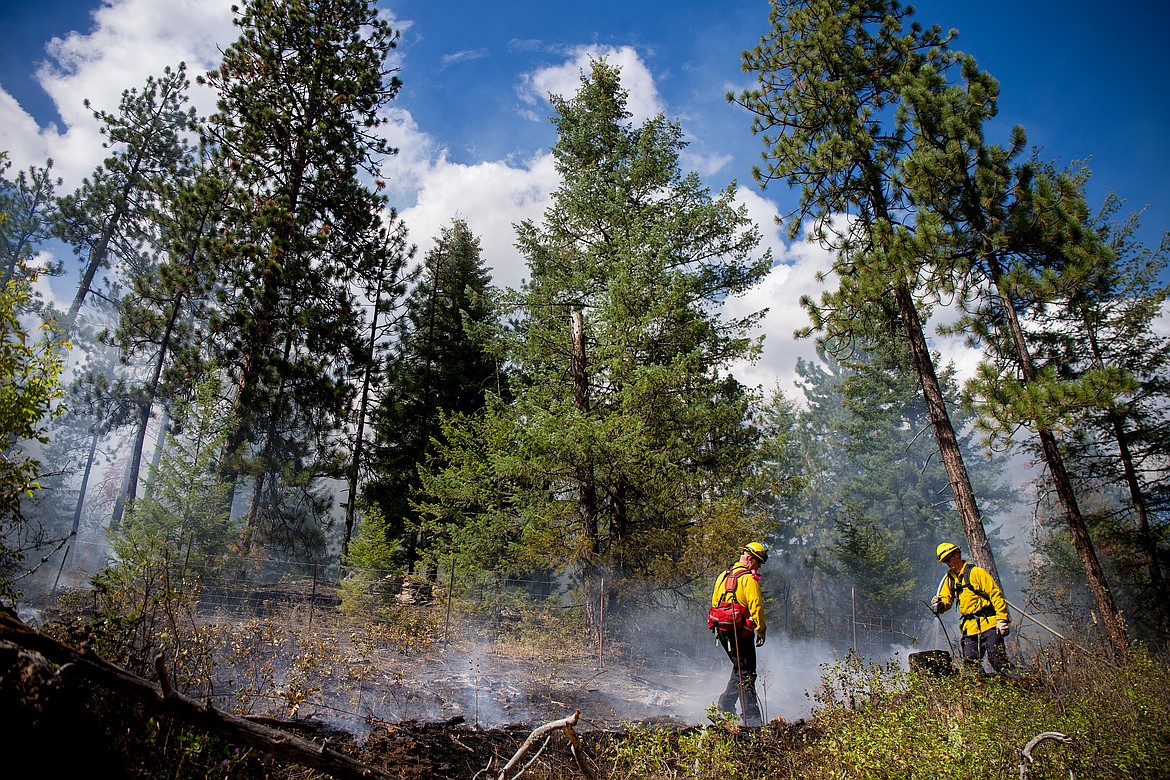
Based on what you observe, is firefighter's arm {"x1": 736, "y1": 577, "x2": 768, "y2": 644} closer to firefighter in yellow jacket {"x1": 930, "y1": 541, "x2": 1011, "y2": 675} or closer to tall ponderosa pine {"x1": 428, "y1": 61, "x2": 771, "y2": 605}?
firefighter in yellow jacket {"x1": 930, "y1": 541, "x2": 1011, "y2": 675}

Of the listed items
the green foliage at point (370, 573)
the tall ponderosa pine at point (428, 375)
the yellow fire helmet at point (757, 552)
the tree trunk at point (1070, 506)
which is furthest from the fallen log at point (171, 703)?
the tall ponderosa pine at point (428, 375)

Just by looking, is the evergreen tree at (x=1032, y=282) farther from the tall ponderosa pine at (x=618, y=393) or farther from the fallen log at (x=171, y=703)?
the fallen log at (x=171, y=703)

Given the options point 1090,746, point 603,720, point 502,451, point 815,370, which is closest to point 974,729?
point 1090,746

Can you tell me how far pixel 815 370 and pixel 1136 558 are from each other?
32.6 meters

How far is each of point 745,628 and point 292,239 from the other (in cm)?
1539

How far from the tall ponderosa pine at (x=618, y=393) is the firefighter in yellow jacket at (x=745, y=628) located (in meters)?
4.28

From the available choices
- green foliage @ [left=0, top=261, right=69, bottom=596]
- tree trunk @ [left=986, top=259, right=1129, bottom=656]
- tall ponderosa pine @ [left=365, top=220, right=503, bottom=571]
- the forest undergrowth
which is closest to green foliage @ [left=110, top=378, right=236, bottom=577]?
tall ponderosa pine @ [left=365, top=220, right=503, bottom=571]

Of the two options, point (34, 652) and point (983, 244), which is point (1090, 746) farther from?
point (983, 244)

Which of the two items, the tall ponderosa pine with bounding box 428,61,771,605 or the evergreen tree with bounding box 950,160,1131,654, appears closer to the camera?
the evergreen tree with bounding box 950,160,1131,654

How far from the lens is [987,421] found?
9.23 meters

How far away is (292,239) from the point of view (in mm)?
15570

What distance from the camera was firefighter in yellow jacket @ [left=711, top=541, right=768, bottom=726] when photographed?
6488 millimetres

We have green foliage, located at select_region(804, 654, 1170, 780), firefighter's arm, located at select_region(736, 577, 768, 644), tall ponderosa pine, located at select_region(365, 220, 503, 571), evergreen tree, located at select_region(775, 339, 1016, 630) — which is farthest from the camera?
evergreen tree, located at select_region(775, 339, 1016, 630)

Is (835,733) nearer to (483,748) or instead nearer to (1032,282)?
(483,748)
